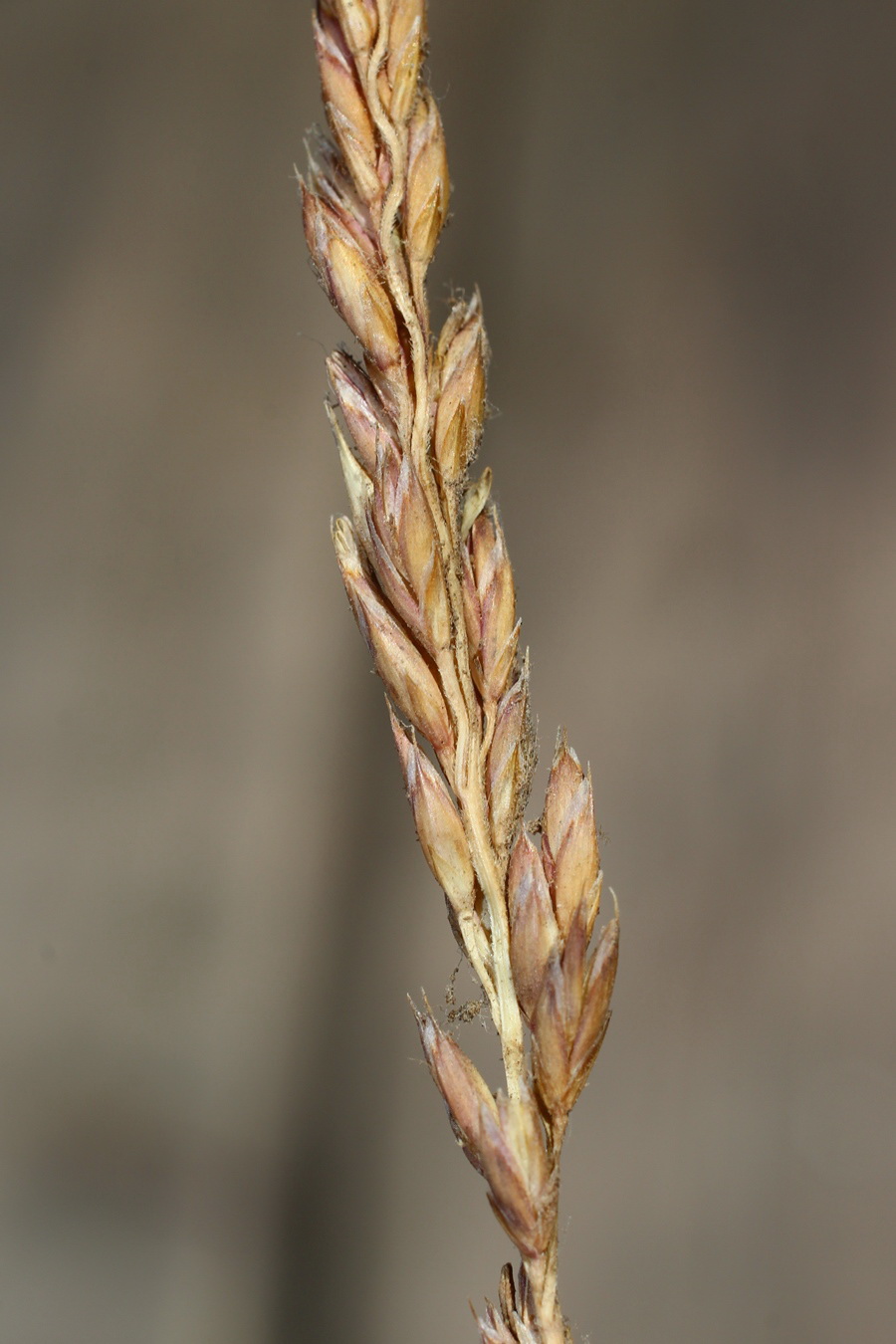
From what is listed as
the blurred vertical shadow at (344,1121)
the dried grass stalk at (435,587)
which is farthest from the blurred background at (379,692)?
the dried grass stalk at (435,587)

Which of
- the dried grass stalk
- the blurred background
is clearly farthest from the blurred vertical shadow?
the dried grass stalk

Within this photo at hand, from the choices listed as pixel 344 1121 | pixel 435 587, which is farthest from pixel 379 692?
pixel 435 587

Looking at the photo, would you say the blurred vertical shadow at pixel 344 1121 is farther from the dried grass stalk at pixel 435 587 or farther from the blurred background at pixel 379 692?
the dried grass stalk at pixel 435 587

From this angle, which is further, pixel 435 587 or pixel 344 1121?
pixel 344 1121

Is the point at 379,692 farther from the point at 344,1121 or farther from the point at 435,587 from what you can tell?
the point at 435,587

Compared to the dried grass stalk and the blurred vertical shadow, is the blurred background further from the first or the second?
the dried grass stalk
